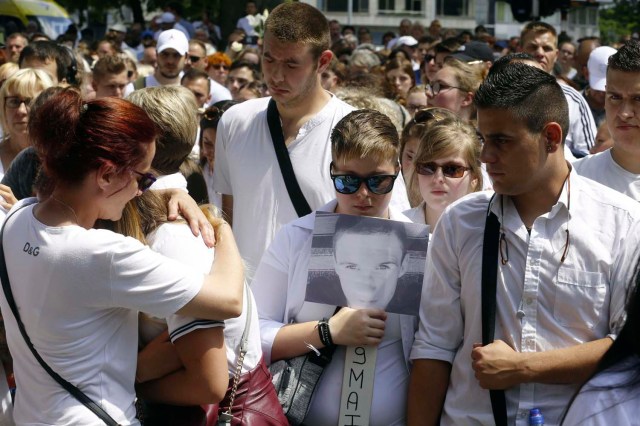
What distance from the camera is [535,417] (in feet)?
10.4

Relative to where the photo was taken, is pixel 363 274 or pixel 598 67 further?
pixel 598 67

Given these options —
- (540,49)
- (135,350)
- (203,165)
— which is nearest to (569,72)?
(540,49)

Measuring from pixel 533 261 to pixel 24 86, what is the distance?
4.15m

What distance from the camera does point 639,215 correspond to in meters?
3.22

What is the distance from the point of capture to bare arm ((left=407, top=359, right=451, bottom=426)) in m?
3.47

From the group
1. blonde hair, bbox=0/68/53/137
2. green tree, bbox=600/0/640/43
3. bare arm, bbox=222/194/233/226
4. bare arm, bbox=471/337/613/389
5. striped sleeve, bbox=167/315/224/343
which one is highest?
blonde hair, bbox=0/68/53/137

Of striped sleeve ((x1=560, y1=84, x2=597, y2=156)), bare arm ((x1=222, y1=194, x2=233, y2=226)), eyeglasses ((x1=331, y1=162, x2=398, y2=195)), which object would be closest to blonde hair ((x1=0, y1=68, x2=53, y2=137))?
bare arm ((x1=222, y1=194, x2=233, y2=226))

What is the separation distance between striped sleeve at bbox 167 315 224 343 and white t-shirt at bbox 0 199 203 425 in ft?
0.28

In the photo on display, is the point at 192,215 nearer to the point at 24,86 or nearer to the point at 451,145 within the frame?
the point at 451,145

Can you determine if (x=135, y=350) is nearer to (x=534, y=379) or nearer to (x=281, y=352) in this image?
(x=281, y=352)

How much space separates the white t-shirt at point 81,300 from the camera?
296 cm

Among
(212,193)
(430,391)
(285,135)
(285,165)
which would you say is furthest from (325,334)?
(212,193)

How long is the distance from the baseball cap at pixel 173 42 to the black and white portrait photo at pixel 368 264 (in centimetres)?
710

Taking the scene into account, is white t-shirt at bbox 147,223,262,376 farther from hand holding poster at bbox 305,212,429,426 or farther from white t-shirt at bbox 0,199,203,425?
hand holding poster at bbox 305,212,429,426
